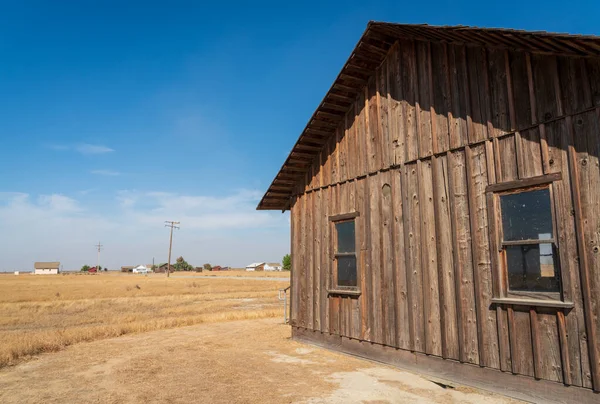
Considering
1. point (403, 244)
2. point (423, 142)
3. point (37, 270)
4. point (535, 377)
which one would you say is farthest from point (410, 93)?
point (37, 270)

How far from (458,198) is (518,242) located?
1399mm

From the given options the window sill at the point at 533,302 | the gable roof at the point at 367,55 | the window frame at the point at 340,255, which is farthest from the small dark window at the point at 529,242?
the window frame at the point at 340,255

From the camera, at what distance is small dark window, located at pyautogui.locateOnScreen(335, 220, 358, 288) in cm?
1001

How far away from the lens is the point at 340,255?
10.4m

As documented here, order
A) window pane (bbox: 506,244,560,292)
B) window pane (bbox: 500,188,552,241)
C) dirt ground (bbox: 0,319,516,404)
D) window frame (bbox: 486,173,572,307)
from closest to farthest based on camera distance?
window frame (bbox: 486,173,572,307) < window pane (bbox: 506,244,560,292) < window pane (bbox: 500,188,552,241) < dirt ground (bbox: 0,319,516,404)

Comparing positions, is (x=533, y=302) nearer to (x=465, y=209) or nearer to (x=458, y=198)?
(x=465, y=209)

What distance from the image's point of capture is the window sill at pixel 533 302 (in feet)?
18.7

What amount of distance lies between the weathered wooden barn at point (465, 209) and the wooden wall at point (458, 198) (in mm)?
25

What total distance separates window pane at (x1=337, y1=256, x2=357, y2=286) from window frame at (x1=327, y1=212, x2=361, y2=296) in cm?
9

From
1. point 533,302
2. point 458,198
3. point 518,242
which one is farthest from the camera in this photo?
point 458,198

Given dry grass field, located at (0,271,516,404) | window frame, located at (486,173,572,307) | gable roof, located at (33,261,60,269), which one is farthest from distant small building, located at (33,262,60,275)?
window frame, located at (486,173,572,307)

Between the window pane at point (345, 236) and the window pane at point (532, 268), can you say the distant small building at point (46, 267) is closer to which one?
the window pane at point (345, 236)

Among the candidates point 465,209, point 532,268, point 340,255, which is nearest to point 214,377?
point 340,255

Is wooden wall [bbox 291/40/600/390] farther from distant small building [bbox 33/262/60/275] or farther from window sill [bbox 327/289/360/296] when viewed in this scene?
distant small building [bbox 33/262/60/275]
